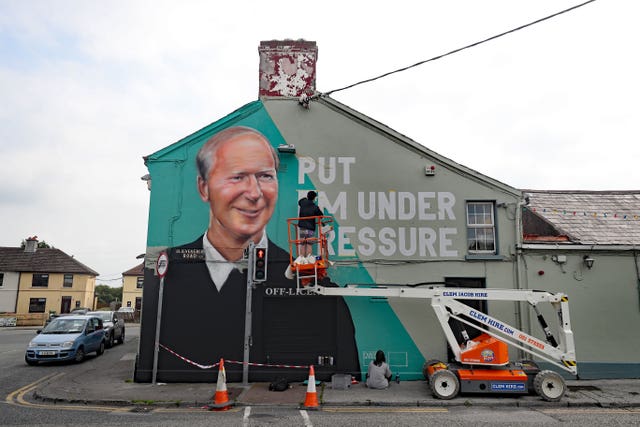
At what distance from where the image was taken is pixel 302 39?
1441 centimetres

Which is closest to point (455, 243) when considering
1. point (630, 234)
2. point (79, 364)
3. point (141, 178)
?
point (630, 234)

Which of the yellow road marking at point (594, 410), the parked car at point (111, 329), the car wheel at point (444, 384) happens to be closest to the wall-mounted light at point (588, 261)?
the yellow road marking at point (594, 410)

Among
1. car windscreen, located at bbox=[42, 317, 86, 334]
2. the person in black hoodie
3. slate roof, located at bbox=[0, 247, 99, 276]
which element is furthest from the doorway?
the person in black hoodie

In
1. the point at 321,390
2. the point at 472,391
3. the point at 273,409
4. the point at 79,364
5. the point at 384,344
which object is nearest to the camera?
the point at 273,409

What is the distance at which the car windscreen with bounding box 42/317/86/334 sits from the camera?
17.8 meters

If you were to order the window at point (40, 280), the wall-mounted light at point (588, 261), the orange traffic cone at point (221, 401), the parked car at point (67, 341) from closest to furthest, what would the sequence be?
the orange traffic cone at point (221, 401)
the wall-mounted light at point (588, 261)
the parked car at point (67, 341)
the window at point (40, 280)

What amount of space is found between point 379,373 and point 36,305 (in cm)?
5029

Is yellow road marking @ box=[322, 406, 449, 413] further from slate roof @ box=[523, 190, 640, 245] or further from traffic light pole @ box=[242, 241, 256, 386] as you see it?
slate roof @ box=[523, 190, 640, 245]

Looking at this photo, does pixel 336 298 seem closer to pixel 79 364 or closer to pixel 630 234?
pixel 630 234

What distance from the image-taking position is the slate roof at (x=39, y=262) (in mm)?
48938

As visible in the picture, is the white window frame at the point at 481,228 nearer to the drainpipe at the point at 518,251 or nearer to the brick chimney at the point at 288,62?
the drainpipe at the point at 518,251

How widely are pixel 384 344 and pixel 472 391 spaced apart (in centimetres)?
292

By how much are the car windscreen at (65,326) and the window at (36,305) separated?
36809 millimetres

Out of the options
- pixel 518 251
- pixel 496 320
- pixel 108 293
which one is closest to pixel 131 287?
pixel 108 293
